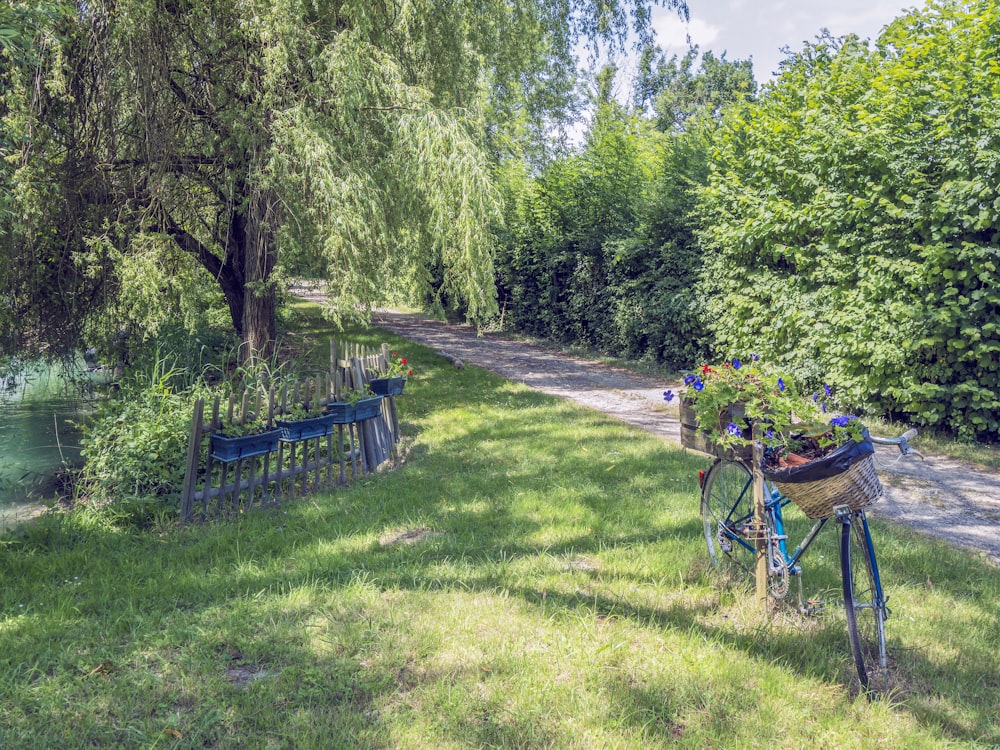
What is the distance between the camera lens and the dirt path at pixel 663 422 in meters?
5.38

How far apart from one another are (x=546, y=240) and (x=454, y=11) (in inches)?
311

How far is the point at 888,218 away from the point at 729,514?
517cm

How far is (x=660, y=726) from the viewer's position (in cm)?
281

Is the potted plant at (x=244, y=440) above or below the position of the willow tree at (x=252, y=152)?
below

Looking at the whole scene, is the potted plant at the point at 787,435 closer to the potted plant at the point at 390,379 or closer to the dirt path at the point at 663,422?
the dirt path at the point at 663,422

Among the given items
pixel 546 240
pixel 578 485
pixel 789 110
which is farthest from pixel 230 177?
pixel 546 240

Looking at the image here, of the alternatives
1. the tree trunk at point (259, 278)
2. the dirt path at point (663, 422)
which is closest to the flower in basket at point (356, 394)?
the tree trunk at point (259, 278)

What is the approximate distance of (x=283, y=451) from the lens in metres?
6.39

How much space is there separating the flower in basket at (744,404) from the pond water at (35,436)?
5.70 m

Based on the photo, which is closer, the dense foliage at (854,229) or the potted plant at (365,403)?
the potted plant at (365,403)

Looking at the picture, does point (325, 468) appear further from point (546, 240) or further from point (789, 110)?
point (546, 240)

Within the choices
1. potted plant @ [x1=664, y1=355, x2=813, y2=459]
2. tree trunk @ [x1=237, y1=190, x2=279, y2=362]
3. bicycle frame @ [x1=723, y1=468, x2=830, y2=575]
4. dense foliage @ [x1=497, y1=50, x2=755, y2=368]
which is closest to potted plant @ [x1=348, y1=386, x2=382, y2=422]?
A: tree trunk @ [x1=237, y1=190, x2=279, y2=362]

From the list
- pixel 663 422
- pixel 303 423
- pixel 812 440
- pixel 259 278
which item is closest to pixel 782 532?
pixel 812 440

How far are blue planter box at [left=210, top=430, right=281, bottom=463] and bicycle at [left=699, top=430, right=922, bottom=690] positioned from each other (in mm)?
3323
